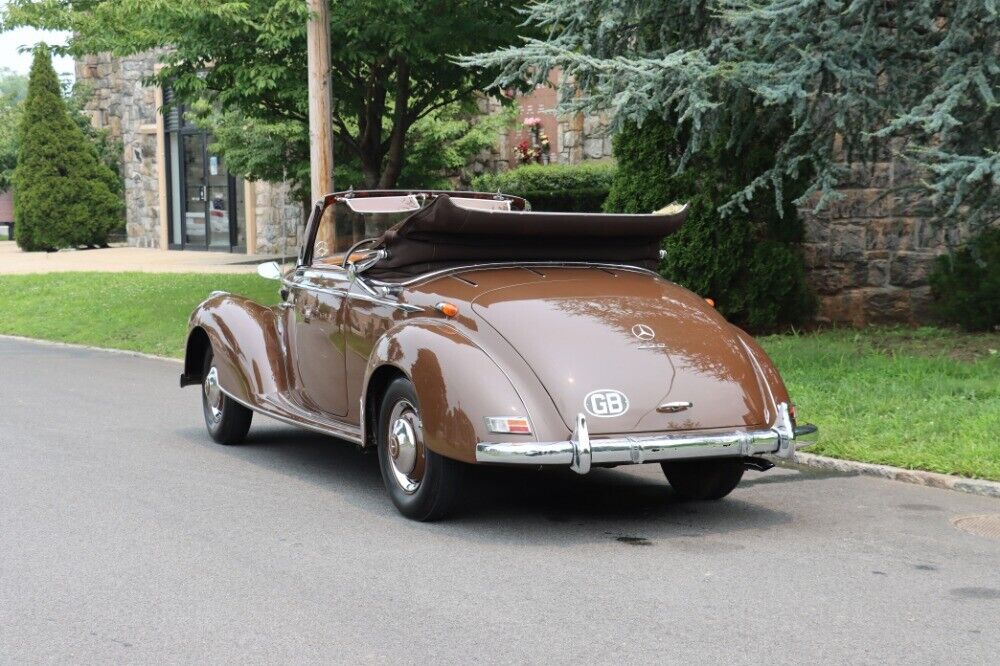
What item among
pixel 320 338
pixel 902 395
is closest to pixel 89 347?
pixel 320 338

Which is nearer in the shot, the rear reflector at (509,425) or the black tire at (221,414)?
the rear reflector at (509,425)

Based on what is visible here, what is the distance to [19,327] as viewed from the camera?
18.8 m

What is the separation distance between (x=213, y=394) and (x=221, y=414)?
0.19 meters

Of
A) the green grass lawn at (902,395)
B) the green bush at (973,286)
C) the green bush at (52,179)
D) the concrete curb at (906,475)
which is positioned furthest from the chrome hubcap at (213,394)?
the green bush at (52,179)

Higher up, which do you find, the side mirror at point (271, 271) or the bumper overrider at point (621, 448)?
the side mirror at point (271, 271)

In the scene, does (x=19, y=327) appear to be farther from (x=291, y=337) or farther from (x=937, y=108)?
(x=937, y=108)

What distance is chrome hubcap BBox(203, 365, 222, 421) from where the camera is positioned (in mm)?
9320

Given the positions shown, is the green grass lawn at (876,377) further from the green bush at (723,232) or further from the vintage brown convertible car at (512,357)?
the vintage brown convertible car at (512,357)

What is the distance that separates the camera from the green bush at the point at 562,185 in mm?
22312

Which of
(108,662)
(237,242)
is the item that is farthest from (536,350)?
(237,242)

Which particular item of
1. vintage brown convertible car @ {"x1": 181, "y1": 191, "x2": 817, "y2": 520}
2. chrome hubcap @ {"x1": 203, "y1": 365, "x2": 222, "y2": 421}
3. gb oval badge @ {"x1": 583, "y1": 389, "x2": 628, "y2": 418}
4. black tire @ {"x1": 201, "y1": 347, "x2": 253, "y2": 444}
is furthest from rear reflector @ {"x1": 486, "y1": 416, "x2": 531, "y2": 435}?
chrome hubcap @ {"x1": 203, "y1": 365, "x2": 222, "y2": 421}

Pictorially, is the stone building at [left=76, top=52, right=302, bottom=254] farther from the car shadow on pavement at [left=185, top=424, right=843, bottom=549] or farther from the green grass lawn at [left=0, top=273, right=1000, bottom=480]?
the car shadow on pavement at [left=185, top=424, right=843, bottom=549]

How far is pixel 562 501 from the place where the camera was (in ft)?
24.2

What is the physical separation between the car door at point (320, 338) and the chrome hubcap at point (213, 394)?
112 cm
